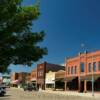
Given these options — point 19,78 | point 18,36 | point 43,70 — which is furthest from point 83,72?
point 19,78

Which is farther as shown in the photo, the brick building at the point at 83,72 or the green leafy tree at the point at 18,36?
the brick building at the point at 83,72

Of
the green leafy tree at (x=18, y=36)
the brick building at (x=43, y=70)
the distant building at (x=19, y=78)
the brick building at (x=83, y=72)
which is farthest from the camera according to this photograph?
the distant building at (x=19, y=78)

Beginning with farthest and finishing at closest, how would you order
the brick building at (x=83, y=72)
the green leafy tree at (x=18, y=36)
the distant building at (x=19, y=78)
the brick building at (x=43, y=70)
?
the distant building at (x=19, y=78) → the brick building at (x=43, y=70) → the brick building at (x=83, y=72) → the green leafy tree at (x=18, y=36)

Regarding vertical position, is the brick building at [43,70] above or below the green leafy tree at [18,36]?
above

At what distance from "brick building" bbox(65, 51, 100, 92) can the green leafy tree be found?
179 feet

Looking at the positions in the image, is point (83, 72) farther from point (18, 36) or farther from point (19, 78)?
point (19, 78)

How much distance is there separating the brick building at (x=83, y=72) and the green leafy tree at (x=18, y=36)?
2143 inches

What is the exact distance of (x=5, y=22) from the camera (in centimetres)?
916

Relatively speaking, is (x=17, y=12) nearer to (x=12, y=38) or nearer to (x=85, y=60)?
(x=12, y=38)

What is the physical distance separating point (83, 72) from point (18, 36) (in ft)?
215

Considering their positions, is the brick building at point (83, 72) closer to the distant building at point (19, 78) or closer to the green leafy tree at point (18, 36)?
the green leafy tree at point (18, 36)

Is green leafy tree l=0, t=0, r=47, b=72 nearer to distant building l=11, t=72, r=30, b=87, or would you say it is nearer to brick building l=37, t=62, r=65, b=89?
brick building l=37, t=62, r=65, b=89

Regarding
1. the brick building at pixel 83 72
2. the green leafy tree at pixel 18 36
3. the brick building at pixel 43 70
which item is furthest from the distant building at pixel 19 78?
the green leafy tree at pixel 18 36

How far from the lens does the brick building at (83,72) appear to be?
68.0 m
